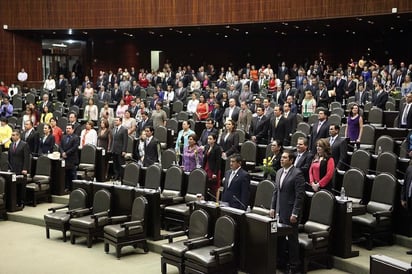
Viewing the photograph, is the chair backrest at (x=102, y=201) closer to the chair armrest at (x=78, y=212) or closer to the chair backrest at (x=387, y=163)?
the chair armrest at (x=78, y=212)

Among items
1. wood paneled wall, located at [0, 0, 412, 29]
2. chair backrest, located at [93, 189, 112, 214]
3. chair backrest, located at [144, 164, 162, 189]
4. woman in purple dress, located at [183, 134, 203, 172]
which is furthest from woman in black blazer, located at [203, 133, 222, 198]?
wood paneled wall, located at [0, 0, 412, 29]

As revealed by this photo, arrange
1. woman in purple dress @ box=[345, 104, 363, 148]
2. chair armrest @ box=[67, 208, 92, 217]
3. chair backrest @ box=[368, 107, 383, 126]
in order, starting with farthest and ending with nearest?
chair backrest @ box=[368, 107, 383, 126]
woman in purple dress @ box=[345, 104, 363, 148]
chair armrest @ box=[67, 208, 92, 217]

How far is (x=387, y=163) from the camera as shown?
27.0 ft

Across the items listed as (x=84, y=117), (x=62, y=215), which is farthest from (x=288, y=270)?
(x=84, y=117)

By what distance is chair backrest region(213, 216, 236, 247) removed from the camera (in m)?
6.41

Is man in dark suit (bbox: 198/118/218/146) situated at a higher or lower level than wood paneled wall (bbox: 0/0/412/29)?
lower

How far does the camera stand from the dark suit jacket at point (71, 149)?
10.8 meters

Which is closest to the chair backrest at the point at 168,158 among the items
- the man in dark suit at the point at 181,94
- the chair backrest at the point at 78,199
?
the chair backrest at the point at 78,199

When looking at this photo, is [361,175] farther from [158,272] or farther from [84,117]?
[84,117]

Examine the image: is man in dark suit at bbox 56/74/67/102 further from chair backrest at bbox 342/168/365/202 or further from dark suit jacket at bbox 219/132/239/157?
chair backrest at bbox 342/168/365/202

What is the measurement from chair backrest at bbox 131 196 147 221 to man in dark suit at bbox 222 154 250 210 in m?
1.23

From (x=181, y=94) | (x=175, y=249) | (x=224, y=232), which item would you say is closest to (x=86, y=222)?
(x=175, y=249)

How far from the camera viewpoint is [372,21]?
1831 centimetres

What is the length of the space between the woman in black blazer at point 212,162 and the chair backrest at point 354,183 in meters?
1.84
